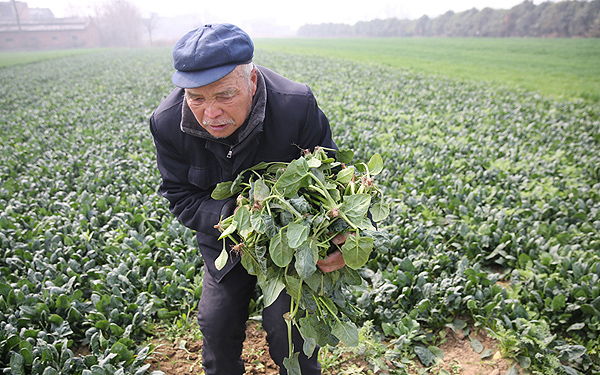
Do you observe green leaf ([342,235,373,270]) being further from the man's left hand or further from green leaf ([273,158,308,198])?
green leaf ([273,158,308,198])

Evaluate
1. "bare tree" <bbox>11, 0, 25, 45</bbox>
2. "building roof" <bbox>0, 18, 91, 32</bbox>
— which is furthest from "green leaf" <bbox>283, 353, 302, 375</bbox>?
"bare tree" <bbox>11, 0, 25, 45</bbox>

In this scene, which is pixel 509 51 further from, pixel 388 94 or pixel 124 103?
pixel 124 103

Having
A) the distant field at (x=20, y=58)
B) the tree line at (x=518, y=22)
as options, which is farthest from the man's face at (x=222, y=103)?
the tree line at (x=518, y=22)

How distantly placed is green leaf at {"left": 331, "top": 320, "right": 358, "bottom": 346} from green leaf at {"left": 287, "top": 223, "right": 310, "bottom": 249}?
55 centimetres

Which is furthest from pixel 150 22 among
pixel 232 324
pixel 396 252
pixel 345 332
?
pixel 345 332

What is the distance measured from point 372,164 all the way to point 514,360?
78.9 inches

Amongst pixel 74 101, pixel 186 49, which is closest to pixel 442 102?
pixel 186 49

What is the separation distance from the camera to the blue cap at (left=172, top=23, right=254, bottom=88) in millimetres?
1707

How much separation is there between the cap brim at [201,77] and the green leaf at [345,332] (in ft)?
4.22

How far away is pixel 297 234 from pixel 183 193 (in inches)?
39.8

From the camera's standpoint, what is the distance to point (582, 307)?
3.02 metres

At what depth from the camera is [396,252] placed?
154 inches

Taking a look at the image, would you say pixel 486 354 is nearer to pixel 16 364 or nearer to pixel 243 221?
pixel 243 221

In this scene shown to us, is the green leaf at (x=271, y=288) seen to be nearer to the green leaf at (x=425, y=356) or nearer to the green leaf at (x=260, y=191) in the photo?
the green leaf at (x=260, y=191)
